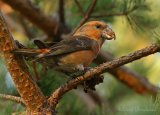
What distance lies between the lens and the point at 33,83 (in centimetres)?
177

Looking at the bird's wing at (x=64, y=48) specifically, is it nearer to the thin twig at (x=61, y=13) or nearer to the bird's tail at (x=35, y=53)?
the bird's tail at (x=35, y=53)

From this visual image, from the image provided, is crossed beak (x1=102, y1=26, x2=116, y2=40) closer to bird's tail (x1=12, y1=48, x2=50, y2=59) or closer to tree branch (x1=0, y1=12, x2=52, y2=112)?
bird's tail (x1=12, y1=48, x2=50, y2=59)

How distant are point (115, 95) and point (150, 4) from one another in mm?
997

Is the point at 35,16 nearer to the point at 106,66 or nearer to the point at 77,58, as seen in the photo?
A: the point at 77,58

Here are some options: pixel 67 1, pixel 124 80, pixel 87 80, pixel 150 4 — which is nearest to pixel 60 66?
pixel 87 80

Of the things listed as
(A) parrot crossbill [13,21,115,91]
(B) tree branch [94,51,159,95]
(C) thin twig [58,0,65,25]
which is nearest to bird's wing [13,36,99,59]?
(A) parrot crossbill [13,21,115,91]

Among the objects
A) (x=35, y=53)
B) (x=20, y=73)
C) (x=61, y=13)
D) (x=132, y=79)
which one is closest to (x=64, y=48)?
(x=35, y=53)

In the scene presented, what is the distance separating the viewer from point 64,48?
2.03 metres

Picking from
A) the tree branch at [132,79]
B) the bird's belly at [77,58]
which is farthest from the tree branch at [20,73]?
the tree branch at [132,79]

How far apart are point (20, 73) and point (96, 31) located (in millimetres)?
763

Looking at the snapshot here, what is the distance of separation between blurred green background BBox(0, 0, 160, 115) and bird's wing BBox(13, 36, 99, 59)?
0.18 metres

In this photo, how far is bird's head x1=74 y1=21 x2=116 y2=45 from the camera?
2.42 metres

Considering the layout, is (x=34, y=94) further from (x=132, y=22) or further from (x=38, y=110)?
(x=132, y=22)

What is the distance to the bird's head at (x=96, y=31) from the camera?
7.94ft
